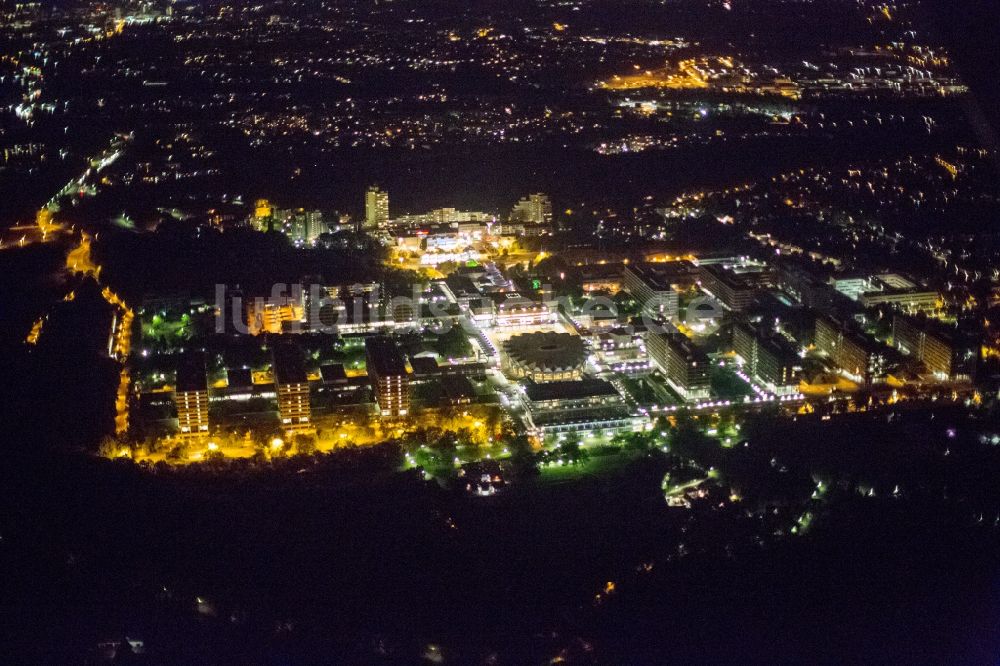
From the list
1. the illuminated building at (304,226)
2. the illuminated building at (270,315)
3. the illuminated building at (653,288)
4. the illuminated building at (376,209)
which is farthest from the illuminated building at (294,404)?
the illuminated building at (376,209)

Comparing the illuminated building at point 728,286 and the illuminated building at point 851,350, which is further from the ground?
the illuminated building at point 728,286

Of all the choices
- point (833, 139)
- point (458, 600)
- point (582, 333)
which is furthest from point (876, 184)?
point (458, 600)

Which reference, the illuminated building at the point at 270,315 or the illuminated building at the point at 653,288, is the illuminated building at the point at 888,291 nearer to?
the illuminated building at the point at 653,288

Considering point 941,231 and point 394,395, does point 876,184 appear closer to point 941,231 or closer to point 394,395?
point 941,231

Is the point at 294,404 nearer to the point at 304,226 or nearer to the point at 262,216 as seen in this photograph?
the point at 304,226

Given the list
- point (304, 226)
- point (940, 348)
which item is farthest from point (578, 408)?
point (304, 226)

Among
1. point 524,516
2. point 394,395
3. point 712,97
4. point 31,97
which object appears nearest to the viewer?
point 524,516
